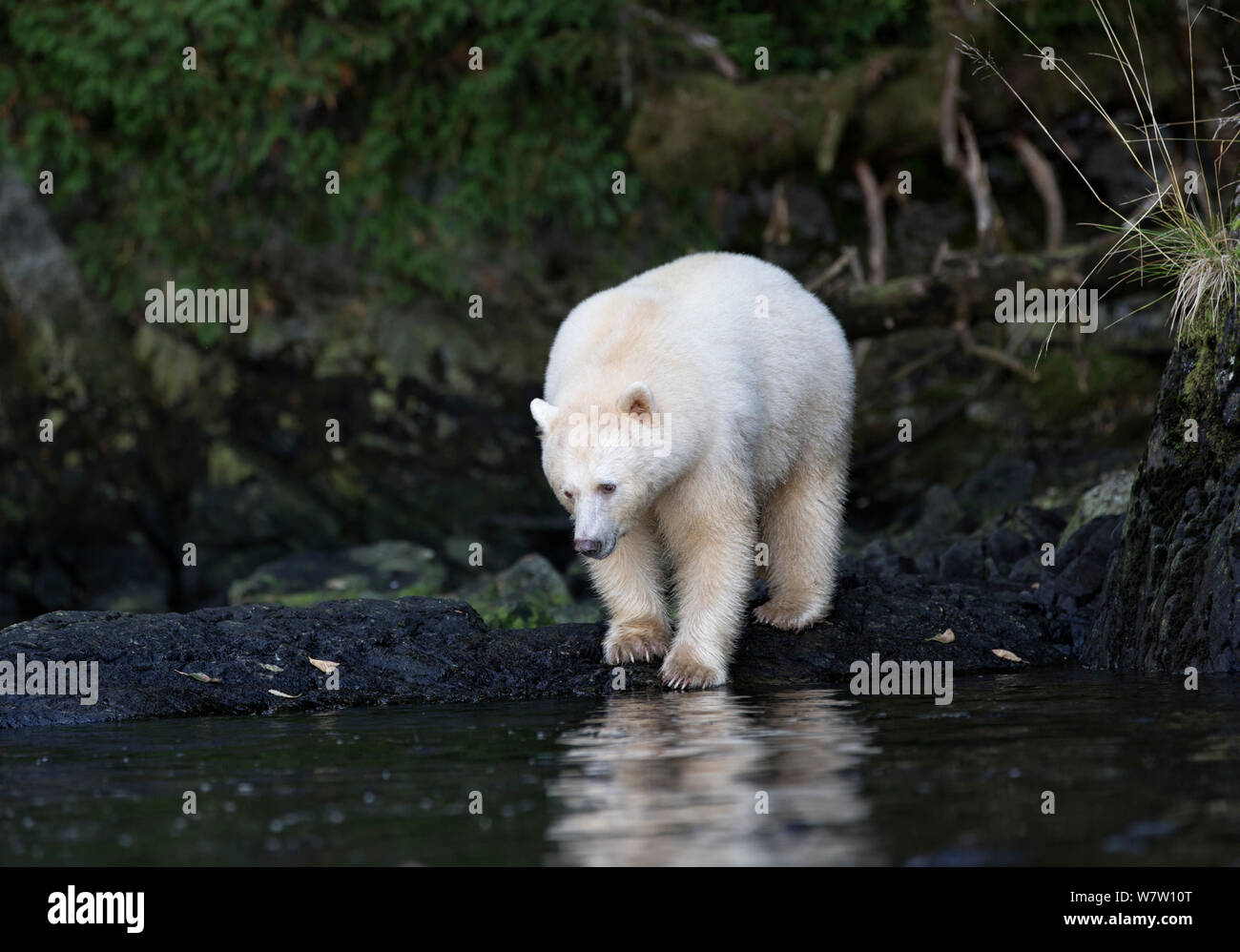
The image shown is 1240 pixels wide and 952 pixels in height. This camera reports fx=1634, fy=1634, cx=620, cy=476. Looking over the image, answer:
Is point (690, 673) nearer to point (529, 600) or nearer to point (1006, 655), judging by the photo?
point (1006, 655)

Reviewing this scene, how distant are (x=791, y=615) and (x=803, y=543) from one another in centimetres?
36

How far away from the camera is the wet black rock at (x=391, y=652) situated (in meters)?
7.07

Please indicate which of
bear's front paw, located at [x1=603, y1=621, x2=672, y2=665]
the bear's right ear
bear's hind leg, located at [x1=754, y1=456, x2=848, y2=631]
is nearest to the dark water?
bear's front paw, located at [x1=603, y1=621, x2=672, y2=665]

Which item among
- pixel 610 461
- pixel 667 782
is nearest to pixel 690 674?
pixel 610 461

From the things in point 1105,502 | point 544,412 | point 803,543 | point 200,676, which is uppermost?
point 544,412

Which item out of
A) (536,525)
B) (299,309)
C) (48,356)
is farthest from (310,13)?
(536,525)

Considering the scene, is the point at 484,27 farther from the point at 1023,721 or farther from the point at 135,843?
the point at 135,843

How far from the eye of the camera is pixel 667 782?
4.96 m

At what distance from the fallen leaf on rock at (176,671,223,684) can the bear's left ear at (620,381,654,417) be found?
2.15 metres

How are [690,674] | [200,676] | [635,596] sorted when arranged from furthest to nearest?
[635,596]
[690,674]
[200,676]

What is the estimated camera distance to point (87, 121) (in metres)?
16.0

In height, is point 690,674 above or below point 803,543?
below

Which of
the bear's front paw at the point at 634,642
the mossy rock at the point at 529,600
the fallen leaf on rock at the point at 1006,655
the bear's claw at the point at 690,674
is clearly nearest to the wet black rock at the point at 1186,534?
the fallen leaf on rock at the point at 1006,655

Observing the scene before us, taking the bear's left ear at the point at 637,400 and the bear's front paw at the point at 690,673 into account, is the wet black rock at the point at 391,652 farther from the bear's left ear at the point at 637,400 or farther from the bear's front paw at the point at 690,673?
the bear's left ear at the point at 637,400
